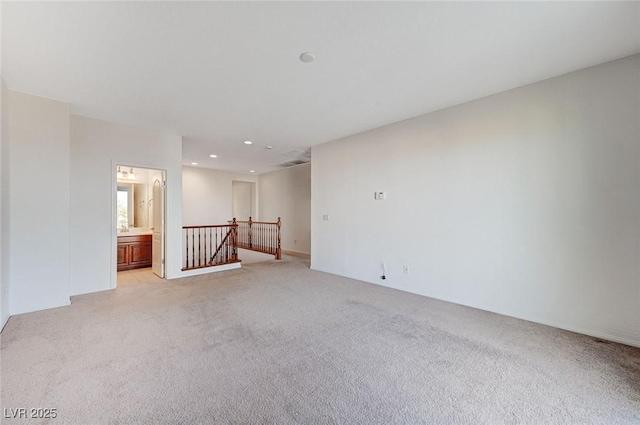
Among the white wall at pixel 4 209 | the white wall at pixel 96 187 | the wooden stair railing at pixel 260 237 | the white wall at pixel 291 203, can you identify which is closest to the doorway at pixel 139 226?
the white wall at pixel 96 187

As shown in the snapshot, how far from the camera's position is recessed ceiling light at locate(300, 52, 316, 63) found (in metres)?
2.51

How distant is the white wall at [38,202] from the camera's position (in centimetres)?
322

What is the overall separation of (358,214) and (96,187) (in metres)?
4.53

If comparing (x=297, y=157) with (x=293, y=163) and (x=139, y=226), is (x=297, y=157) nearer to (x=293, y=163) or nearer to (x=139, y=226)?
(x=293, y=163)

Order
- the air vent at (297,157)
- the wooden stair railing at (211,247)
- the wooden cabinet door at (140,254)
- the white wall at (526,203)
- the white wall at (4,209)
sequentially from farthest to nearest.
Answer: the air vent at (297,157) → the wooden stair railing at (211,247) → the wooden cabinet door at (140,254) → the white wall at (4,209) → the white wall at (526,203)

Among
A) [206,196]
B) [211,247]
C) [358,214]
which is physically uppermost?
[206,196]

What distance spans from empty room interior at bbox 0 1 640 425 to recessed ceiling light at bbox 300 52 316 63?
21 mm

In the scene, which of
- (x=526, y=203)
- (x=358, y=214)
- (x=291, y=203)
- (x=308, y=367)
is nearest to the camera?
(x=308, y=367)

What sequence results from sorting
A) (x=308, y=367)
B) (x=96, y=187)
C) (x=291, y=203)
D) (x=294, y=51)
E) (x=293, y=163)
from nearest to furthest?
(x=308, y=367), (x=294, y=51), (x=96, y=187), (x=293, y=163), (x=291, y=203)

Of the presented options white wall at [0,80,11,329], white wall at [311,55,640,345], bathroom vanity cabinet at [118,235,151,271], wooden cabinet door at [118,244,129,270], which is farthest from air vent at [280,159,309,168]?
white wall at [0,80,11,329]

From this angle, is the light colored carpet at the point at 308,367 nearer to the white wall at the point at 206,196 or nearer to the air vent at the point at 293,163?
the air vent at the point at 293,163

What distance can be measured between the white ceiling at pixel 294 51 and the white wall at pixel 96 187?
456 mm

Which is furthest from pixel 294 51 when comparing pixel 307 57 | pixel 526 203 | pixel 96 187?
pixel 96 187

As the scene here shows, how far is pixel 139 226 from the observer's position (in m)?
7.27
